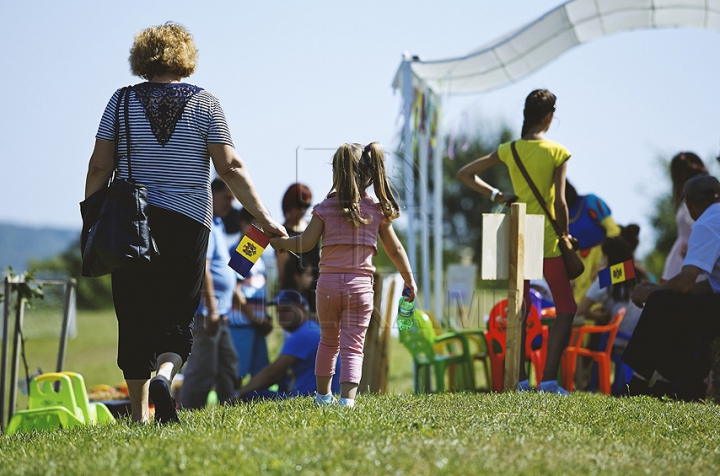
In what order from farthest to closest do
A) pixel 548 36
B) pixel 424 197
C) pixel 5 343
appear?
1. pixel 424 197
2. pixel 548 36
3. pixel 5 343

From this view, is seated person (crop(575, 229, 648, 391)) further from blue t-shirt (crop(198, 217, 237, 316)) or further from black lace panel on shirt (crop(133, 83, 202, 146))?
black lace panel on shirt (crop(133, 83, 202, 146))

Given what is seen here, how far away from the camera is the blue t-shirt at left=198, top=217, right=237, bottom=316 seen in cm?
679

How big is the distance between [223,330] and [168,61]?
312cm

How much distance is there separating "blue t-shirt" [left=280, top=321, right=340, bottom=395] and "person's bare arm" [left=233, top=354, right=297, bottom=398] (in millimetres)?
54

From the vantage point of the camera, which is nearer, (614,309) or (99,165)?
(99,165)

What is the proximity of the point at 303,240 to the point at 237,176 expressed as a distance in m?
0.58

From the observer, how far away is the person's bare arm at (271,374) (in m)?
6.23

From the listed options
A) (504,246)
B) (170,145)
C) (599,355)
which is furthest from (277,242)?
(599,355)

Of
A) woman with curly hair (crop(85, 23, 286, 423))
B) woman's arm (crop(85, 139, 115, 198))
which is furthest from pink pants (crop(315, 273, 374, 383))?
woman's arm (crop(85, 139, 115, 198))

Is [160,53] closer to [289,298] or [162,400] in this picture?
[162,400]

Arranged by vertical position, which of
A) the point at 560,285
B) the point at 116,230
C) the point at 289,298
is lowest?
the point at 289,298

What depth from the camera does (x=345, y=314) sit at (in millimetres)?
4500

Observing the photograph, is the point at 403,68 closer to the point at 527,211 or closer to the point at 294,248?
the point at 527,211

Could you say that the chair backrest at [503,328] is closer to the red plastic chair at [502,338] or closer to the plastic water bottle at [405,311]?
the red plastic chair at [502,338]
